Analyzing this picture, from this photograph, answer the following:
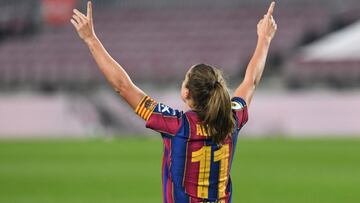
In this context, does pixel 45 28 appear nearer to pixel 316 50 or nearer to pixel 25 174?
pixel 316 50

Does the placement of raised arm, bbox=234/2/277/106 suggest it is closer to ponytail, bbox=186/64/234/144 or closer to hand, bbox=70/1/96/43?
ponytail, bbox=186/64/234/144

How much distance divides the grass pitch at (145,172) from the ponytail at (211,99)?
6.55 meters

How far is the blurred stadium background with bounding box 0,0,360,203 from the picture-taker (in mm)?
14281

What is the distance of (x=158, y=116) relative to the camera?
16.0 ft

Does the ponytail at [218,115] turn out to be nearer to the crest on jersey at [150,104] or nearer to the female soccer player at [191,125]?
the female soccer player at [191,125]

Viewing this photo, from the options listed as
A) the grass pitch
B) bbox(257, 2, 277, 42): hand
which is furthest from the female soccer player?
the grass pitch

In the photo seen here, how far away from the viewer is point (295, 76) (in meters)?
29.2

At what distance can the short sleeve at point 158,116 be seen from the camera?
16.0 ft

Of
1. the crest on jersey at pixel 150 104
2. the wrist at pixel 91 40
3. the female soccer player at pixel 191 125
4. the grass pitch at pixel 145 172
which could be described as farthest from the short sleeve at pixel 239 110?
the grass pitch at pixel 145 172

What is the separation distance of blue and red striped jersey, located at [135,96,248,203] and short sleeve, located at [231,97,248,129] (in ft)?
0.24

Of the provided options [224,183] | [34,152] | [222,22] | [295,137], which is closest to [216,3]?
[222,22]

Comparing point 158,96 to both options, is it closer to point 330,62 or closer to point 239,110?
point 330,62

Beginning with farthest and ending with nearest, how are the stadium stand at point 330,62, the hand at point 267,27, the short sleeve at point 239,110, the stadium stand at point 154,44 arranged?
1. the stadium stand at point 154,44
2. the stadium stand at point 330,62
3. the hand at point 267,27
4. the short sleeve at point 239,110

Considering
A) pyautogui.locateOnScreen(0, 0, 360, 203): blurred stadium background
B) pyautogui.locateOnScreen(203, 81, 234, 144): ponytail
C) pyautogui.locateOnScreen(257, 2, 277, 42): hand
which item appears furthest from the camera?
pyautogui.locateOnScreen(0, 0, 360, 203): blurred stadium background
